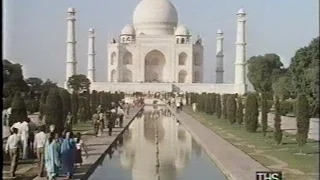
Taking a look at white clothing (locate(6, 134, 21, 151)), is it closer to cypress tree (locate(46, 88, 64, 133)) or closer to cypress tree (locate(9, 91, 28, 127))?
cypress tree (locate(9, 91, 28, 127))

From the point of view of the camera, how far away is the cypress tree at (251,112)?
810 cm

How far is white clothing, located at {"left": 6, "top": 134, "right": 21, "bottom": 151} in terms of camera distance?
406 centimetres

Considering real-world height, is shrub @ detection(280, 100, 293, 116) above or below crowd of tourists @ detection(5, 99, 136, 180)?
above

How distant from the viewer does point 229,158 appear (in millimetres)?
5695

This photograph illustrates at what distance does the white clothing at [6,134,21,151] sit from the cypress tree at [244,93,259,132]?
14.7 feet

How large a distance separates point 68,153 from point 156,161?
168 centimetres

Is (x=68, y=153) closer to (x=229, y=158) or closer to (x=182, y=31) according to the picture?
(x=229, y=158)

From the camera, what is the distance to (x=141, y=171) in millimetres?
4652

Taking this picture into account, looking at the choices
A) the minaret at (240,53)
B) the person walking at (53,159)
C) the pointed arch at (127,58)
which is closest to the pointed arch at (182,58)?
the pointed arch at (127,58)

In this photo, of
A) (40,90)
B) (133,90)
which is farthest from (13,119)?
(133,90)

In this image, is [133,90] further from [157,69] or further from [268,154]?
[268,154]

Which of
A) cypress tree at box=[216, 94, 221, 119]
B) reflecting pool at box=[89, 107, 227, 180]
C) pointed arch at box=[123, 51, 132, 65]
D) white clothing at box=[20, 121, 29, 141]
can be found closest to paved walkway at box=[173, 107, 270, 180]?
reflecting pool at box=[89, 107, 227, 180]

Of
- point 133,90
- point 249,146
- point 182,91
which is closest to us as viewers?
point 249,146

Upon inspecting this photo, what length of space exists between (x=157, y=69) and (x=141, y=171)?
2440 cm
